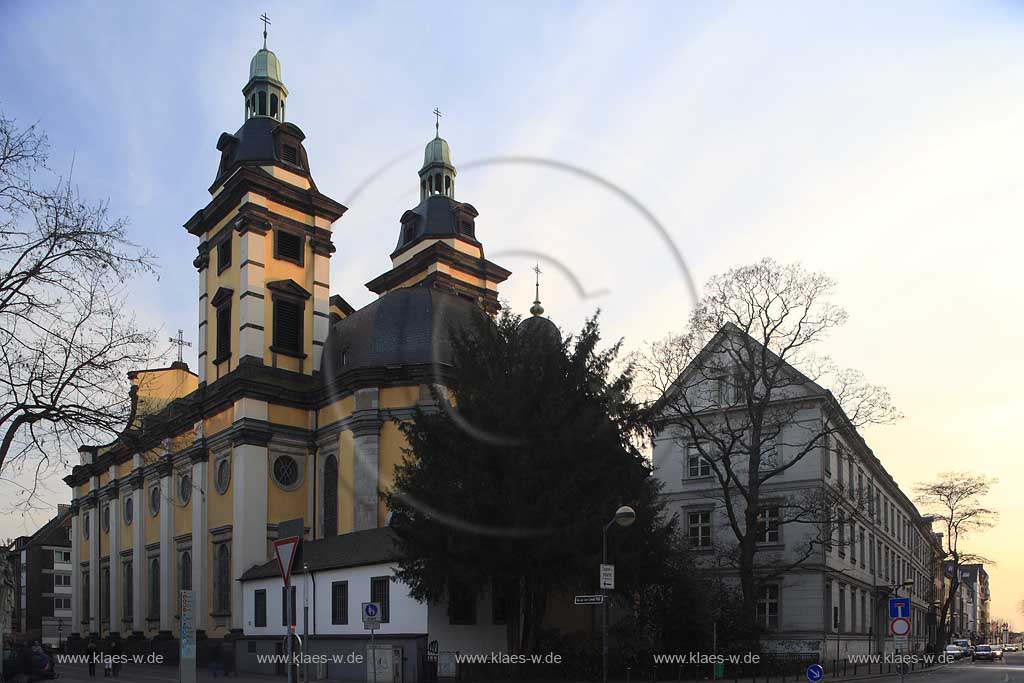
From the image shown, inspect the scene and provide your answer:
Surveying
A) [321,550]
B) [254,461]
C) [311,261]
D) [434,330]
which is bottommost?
[321,550]

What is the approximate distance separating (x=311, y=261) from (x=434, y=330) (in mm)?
9949

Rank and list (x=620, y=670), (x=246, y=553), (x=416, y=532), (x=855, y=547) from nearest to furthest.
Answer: (x=416, y=532) → (x=620, y=670) → (x=246, y=553) → (x=855, y=547)

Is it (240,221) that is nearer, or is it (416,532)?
(416,532)

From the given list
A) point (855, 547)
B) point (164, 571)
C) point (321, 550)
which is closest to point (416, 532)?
point (321, 550)

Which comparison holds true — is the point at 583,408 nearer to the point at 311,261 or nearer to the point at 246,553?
the point at 246,553

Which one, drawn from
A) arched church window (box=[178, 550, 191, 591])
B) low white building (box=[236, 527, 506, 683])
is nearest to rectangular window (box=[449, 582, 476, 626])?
low white building (box=[236, 527, 506, 683])

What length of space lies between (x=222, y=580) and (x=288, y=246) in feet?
60.6

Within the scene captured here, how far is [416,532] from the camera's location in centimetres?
3041

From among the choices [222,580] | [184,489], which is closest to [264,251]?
[184,489]

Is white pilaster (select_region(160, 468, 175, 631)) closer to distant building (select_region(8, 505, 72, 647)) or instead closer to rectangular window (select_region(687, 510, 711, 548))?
rectangular window (select_region(687, 510, 711, 548))

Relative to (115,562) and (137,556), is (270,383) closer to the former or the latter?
(137,556)

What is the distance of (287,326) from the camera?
168ft

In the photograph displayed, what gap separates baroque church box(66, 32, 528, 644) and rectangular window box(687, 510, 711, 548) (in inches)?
673

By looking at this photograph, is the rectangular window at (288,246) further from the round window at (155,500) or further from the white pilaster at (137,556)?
the round window at (155,500)
